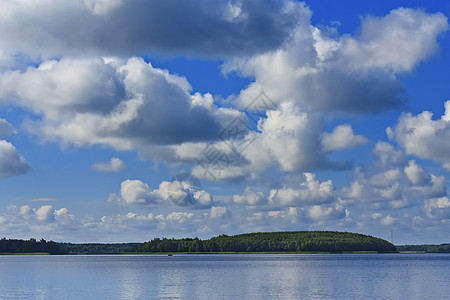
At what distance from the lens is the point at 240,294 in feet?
284

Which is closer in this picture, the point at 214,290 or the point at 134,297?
the point at 134,297

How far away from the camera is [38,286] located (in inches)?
4286

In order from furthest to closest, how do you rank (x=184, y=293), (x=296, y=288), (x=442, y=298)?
(x=296, y=288) < (x=184, y=293) < (x=442, y=298)

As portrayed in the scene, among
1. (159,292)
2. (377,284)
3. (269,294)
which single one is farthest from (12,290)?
(377,284)

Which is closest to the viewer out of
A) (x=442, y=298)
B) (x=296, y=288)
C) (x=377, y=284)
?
(x=442, y=298)

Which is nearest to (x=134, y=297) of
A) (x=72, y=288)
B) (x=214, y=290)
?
(x=214, y=290)

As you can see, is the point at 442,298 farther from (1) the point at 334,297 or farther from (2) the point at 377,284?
(2) the point at 377,284

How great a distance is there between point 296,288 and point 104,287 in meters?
34.1

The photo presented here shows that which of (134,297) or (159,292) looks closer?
(134,297)

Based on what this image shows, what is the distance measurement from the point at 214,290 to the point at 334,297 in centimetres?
2126

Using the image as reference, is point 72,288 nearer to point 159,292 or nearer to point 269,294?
point 159,292

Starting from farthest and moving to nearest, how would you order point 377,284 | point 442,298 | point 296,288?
point 377,284, point 296,288, point 442,298

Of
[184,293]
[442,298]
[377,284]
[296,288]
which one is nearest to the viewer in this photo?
[442,298]

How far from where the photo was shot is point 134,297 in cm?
8600
